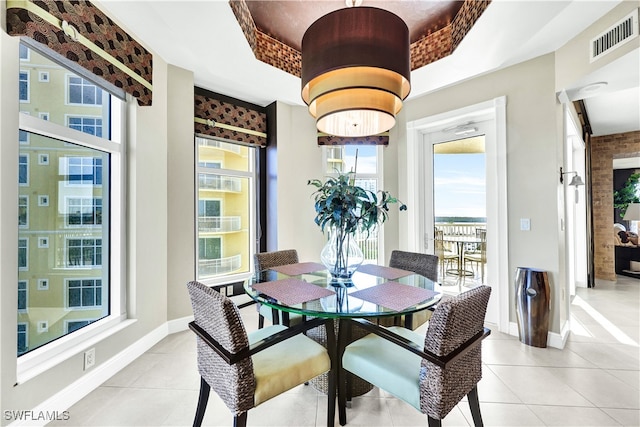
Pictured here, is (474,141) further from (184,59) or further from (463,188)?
(184,59)

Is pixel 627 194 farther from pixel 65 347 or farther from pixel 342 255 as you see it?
pixel 65 347

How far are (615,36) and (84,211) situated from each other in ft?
13.8

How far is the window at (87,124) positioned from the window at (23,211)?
2.06ft

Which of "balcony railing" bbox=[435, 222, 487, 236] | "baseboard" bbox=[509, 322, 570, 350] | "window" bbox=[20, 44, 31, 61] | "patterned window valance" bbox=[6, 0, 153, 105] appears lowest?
"baseboard" bbox=[509, 322, 570, 350]

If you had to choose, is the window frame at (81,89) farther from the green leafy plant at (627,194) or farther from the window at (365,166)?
the green leafy plant at (627,194)

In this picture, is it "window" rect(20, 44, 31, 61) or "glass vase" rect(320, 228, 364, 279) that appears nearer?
"window" rect(20, 44, 31, 61)

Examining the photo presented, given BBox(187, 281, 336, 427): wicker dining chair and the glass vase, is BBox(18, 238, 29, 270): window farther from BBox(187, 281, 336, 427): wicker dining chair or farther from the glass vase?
the glass vase

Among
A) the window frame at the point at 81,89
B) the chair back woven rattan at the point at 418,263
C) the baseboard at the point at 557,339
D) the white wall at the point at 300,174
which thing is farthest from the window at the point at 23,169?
the baseboard at the point at 557,339

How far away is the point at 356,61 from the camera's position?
149 cm

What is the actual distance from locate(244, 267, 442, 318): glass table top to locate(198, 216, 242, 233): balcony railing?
1647 mm

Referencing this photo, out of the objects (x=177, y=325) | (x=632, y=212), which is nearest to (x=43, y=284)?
(x=177, y=325)

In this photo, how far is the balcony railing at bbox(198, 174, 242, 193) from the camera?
346 cm

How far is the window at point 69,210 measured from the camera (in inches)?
68.6

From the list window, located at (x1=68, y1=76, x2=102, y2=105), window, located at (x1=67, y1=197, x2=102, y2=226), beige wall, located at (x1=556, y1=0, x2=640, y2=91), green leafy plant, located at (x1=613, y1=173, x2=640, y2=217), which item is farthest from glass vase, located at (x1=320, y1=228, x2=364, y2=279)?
green leafy plant, located at (x1=613, y1=173, x2=640, y2=217)
